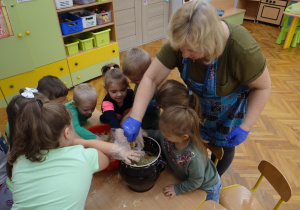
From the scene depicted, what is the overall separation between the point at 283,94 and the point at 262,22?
318cm

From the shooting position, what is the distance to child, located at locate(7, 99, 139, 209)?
0.75 meters

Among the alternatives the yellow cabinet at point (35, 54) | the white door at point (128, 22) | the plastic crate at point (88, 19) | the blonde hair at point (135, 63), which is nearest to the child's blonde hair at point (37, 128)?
the blonde hair at point (135, 63)

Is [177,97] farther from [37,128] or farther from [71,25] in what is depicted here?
[71,25]

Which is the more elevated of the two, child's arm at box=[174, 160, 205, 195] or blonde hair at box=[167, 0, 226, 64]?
blonde hair at box=[167, 0, 226, 64]

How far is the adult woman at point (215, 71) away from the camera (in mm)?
791

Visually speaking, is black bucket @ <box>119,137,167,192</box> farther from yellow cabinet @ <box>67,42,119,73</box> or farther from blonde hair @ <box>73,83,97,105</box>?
yellow cabinet @ <box>67,42,119,73</box>

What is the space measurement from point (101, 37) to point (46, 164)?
2.52 metres

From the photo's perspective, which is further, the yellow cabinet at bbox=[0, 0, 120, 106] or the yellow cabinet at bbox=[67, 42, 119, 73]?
the yellow cabinet at bbox=[67, 42, 119, 73]

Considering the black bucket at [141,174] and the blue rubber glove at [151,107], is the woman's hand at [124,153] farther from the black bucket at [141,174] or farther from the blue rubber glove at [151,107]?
the blue rubber glove at [151,107]

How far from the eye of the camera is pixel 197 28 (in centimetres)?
77

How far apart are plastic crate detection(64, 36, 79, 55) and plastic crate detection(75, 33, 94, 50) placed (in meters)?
0.08

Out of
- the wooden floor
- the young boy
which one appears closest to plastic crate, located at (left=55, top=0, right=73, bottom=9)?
the wooden floor

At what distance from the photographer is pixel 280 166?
1950 millimetres

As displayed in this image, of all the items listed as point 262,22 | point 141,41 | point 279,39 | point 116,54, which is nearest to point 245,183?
point 116,54
